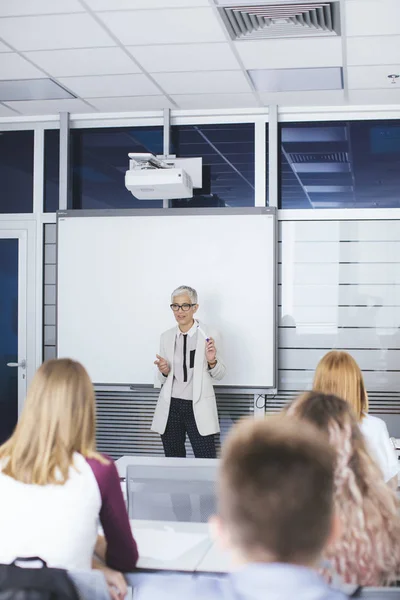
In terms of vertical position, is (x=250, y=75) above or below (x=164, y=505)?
above

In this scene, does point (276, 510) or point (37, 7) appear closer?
point (276, 510)

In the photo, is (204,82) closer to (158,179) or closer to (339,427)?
(158,179)

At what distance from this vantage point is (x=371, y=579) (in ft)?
6.32

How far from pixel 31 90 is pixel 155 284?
176cm

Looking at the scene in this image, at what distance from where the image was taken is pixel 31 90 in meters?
5.89

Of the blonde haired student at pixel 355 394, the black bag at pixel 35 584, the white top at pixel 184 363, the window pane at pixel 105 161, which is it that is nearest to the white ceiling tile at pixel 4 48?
the window pane at pixel 105 161

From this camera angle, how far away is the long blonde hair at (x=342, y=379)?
126 inches

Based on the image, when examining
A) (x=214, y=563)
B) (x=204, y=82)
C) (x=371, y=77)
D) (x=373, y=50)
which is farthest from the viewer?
(x=204, y=82)

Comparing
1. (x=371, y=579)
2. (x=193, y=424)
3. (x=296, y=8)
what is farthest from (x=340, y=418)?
(x=193, y=424)

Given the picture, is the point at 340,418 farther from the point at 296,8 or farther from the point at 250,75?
the point at 250,75

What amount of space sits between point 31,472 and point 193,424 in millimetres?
3424

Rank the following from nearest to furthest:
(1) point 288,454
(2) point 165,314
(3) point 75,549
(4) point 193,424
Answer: (1) point 288,454 < (3) point 75,549 < (4) point 193,424 < (2) point 165,314

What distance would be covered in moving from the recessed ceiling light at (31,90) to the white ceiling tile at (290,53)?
4.85ft

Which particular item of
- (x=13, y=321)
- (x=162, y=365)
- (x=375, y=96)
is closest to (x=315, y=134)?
(x=375, y=96)
